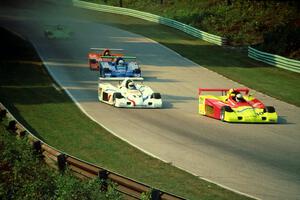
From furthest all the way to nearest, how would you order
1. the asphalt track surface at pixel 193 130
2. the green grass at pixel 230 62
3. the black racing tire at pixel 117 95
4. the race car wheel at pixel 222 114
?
the green grass at pixel 230 62 → the black racing tire at pixel 117 95 → the race car wheel at pixel 222 114 → the asphalt track surface at pixel 193 130

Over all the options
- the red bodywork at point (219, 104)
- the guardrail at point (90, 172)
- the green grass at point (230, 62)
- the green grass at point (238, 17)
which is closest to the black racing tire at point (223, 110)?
the red bodywork at point (219, 104)

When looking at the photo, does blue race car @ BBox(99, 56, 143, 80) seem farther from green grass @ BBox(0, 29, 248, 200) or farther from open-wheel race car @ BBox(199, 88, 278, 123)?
open-wheel race car @ BBox(199, 88, 278, 123)

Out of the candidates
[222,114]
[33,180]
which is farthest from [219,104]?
[33,180]

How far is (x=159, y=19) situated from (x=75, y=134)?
4796cm

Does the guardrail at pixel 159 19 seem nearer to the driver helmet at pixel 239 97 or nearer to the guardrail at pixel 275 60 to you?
the guardrail at pixel 275 60

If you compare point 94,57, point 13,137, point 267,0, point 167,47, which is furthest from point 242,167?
point 267,0

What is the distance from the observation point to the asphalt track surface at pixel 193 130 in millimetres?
18469

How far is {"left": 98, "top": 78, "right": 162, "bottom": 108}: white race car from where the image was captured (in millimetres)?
28828

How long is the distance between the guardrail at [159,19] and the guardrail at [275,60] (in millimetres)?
6324

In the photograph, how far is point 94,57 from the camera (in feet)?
132

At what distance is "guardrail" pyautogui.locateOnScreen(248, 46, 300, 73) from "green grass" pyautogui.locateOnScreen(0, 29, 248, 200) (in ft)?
54.7

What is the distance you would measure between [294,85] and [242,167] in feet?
63.7

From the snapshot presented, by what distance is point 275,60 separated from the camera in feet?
150

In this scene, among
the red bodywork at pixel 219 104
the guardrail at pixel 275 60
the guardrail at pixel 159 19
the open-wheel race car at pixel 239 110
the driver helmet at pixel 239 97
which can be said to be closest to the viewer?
the open-wheel race car at pixel 239 110
